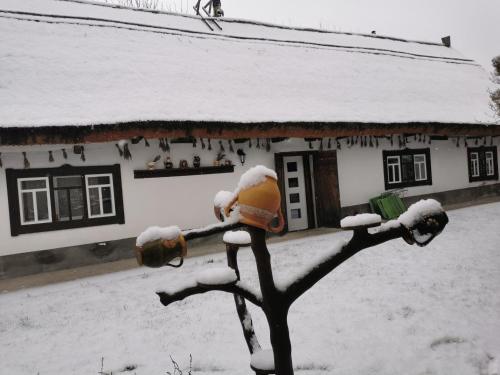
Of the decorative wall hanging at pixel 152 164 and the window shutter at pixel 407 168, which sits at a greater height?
the decorative wall hanging at pixel 152 164

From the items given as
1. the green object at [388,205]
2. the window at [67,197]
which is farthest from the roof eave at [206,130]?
the green object at [388,205]

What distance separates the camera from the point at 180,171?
8336mm

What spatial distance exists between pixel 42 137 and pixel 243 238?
6.01 m

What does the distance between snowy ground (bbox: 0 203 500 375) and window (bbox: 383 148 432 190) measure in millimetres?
5354

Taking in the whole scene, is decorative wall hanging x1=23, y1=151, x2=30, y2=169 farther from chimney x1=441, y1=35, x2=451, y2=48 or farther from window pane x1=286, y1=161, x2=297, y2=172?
chimney x1=441, y1=35, x2=451, y2=48

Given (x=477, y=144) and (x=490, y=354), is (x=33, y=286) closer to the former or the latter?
(x=490, y=354)

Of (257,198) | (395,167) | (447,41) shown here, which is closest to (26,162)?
(257,198)

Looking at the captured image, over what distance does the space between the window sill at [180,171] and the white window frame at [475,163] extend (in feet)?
31.0

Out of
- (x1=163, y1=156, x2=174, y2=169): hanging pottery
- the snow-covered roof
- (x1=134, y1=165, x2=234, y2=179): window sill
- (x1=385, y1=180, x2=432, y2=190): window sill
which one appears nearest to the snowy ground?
(x1=134, y1=165, x2=234, y2=179): window sill

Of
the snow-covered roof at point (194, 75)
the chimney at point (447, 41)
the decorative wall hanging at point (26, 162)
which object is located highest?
the chimney at point (447, 41)

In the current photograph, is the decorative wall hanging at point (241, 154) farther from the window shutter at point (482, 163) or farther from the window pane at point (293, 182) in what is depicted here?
the window shutter at point (482, 163)

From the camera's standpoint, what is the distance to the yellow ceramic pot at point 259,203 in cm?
138

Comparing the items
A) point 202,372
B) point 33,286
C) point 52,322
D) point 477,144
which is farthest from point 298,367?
point 477,144

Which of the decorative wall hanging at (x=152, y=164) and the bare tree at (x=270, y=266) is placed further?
the decorative wall hanging at (x=152, y=164)
